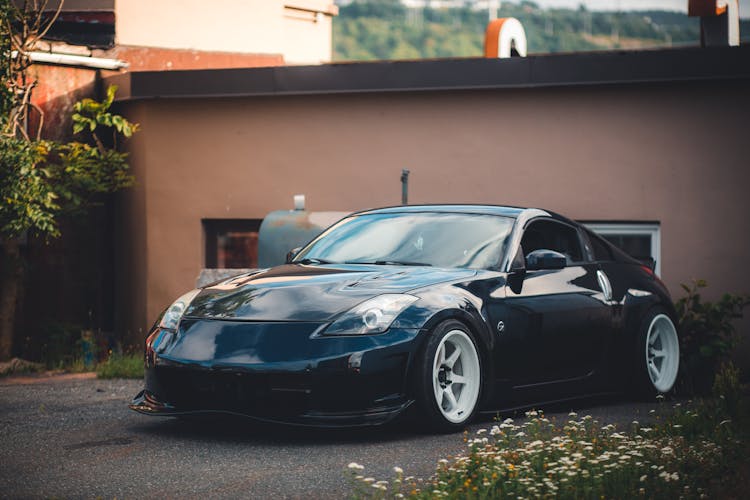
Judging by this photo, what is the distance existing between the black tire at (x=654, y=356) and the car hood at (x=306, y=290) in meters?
1.85

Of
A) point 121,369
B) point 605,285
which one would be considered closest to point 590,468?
point 605,285

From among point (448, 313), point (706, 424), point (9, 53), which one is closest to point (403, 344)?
point (448, 313)

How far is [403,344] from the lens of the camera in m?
6.06

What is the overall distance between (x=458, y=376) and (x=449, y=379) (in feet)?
0.29

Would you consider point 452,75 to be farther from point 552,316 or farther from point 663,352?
point 552,316

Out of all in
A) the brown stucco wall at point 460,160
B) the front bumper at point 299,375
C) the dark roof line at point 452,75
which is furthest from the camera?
the brown stucco wall at point 460,160

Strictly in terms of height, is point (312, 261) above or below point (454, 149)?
below

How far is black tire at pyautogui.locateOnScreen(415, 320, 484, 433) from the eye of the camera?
613 centimetres

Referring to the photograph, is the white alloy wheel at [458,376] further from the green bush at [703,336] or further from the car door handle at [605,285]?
the green bush at [703,336]

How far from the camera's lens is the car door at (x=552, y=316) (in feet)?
22.7

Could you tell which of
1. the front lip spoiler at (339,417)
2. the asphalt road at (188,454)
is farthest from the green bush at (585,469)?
the front lip spoiler at (339,417)

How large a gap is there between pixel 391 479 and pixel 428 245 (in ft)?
8.12

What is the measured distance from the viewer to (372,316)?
6098mm

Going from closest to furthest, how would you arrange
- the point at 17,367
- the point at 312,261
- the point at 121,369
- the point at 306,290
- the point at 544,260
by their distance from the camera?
the point at 306,290, the point at 544,260, the point at 312,261, the point at 121,369, the point at 17,367
